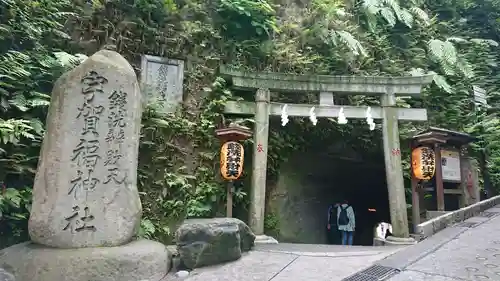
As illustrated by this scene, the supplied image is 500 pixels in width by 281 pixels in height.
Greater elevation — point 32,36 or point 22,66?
point 32,36

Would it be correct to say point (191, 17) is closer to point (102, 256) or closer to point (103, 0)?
point (103, 0)

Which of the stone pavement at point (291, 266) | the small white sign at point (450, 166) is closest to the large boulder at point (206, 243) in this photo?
the stone pavement at point (291, 266)

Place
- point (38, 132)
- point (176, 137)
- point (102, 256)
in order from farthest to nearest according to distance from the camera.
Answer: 1. point (176, 137)
2. point (38, 132)
3. point (102, 256)

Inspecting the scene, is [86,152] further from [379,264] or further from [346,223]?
[346,223]

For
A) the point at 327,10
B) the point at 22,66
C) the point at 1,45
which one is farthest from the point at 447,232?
the point at 1,45

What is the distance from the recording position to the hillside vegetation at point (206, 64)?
22.8ft

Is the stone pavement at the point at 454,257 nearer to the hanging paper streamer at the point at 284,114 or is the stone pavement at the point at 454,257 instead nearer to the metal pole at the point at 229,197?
the metal pole at the point at 229,197

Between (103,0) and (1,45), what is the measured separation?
2914 millimetres

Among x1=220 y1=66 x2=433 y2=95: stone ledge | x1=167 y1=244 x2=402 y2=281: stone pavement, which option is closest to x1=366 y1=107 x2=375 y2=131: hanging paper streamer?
x1=220 y1=66 x2=433 y2=95: stone ledge

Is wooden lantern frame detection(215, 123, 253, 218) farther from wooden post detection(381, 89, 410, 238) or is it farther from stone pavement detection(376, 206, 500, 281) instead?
wooden post detection(381, 89, 410, 238)

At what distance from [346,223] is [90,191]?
731 cm

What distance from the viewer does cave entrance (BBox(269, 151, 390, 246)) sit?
10.2 m

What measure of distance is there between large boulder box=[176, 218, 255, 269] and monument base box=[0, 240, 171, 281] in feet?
1.81

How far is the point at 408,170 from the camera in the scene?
10.6 metres
